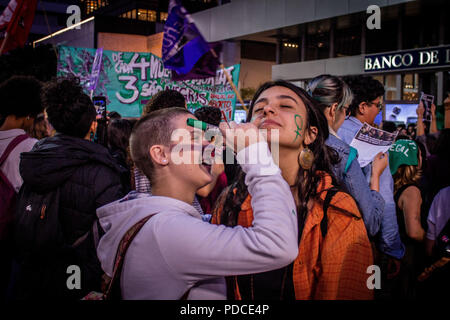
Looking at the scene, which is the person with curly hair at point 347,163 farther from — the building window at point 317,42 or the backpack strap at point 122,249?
the building window at point 317,42

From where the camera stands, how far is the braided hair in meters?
2.09

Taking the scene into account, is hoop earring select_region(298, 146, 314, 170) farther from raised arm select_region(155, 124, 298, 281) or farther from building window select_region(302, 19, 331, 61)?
building window select_region(302, 19, 331, 61)

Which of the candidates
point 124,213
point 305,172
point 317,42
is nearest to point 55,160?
point 124,213

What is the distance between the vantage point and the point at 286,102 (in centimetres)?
206

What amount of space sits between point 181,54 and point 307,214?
3.08 meters

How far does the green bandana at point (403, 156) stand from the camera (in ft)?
11.9

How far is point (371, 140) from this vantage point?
2750 mm

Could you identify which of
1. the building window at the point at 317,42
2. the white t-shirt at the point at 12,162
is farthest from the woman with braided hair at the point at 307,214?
the building window at the point at 317,42

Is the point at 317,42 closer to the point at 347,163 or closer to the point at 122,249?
the point at 347,163

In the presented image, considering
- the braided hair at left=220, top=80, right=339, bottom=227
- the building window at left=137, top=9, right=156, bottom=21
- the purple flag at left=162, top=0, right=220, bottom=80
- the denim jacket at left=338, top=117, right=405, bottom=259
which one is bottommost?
the denim jacket at left=338, top=117, right=405, bottom=259

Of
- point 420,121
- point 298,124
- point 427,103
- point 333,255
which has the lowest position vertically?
point 333,255

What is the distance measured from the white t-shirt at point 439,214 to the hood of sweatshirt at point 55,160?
108 inches

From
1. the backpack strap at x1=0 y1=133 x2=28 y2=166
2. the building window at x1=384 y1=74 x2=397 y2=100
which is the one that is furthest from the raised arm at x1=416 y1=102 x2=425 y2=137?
the building window at x1=384 y1=74 x2=397 y2=100
